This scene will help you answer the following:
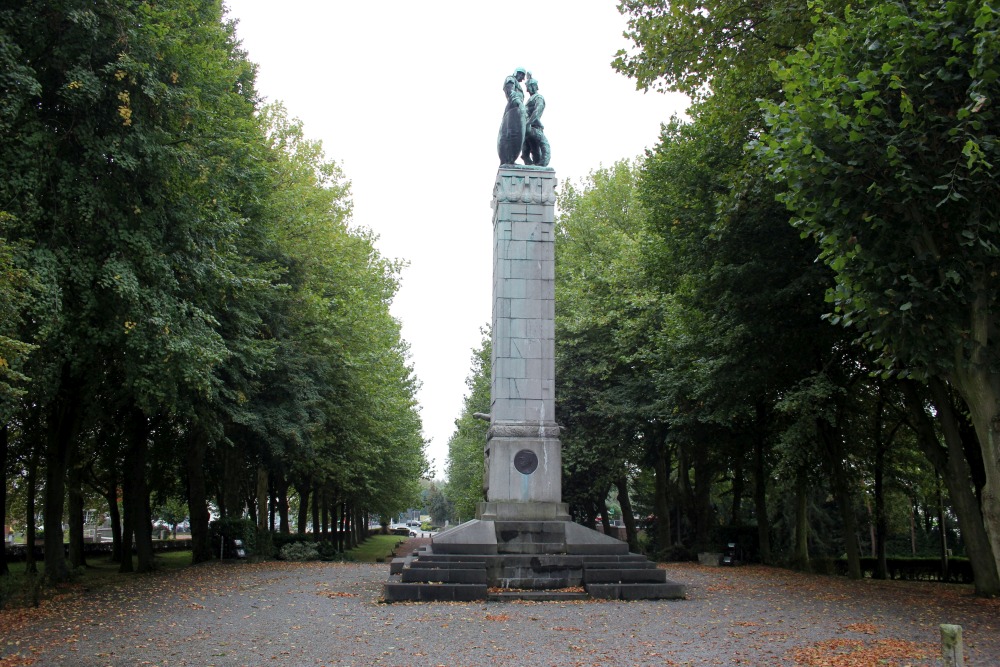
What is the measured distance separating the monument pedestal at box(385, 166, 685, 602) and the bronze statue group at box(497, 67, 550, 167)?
0.73m

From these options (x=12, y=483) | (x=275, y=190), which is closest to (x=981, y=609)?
(x=275, y=190)

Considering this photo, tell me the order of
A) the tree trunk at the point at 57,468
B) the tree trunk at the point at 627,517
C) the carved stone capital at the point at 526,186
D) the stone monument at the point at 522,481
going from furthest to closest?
1. the tree trunk at the point at 627,517
2. the tree trunk at the point at 57,468
3. the carved stone capital at the point at 526,186
4. the stone monument at the point at 522,481

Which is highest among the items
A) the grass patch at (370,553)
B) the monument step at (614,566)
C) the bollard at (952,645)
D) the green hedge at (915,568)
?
the bollard at (952,645)

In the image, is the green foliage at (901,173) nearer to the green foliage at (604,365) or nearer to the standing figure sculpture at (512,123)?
the standing figure sculpture at (512,123)

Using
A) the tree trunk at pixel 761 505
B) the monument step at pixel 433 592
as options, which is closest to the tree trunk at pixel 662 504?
the tree trunk at pixel 761 505

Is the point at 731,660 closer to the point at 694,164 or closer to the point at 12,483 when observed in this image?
the point at 694,164

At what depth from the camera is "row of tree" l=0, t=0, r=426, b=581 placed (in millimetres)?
12984

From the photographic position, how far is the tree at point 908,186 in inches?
428

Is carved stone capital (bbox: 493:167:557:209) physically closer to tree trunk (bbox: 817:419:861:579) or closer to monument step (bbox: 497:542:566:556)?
monument step (bbox: 497:542:566:556)

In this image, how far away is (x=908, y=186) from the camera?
11039mm

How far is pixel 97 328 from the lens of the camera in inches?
559

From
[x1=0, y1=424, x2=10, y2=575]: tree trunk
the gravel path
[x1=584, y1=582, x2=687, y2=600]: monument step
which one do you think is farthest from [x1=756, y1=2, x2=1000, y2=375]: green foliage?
[x1=0, y1=424, x2=10, y2=575]: tree trunk

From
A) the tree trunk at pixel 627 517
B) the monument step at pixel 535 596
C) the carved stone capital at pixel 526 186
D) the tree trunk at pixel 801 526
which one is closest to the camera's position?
the monument step at pixel 535 596

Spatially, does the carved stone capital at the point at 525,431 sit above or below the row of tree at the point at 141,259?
below
